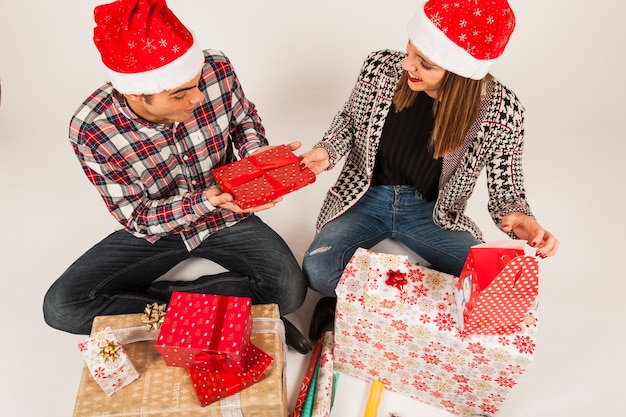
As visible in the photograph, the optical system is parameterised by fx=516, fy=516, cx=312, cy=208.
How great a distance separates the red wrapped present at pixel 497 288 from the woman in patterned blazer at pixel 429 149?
0.16m

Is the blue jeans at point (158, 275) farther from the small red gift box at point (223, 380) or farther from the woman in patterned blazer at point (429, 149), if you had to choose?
the small red gift box at point (223, 380)

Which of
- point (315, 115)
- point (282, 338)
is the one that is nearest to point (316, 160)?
point (282, 338)

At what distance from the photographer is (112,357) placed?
140 cm

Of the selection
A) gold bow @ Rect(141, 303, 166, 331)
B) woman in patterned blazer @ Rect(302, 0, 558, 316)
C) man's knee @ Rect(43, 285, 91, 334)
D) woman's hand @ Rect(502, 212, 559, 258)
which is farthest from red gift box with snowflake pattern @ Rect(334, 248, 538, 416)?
man's knee @ Rect(43, 285, 91, 334)

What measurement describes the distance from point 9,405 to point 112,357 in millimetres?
701

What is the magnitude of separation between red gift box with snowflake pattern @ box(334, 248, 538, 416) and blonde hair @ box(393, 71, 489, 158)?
0.41 m

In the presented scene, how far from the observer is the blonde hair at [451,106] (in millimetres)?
1532

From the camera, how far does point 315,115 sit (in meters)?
2.72

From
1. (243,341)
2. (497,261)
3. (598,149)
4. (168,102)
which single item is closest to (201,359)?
(243,341)

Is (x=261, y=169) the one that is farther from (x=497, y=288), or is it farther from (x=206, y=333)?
(x=497, y=288)

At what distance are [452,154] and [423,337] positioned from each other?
0.60m

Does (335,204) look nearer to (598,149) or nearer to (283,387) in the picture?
(283,387)

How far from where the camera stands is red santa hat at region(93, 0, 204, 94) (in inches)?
51.5

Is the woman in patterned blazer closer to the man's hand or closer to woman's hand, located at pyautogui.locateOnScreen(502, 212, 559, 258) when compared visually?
woman's hand, located at pyautogui.locateOnScreen(502, 212, 559, 258)
